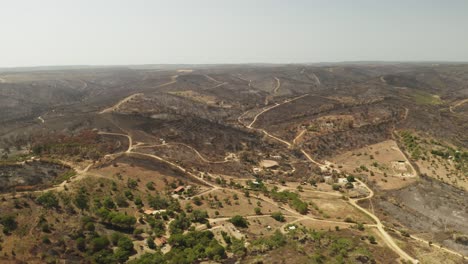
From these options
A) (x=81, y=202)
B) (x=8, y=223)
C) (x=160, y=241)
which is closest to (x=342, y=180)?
(x=160, y=241)

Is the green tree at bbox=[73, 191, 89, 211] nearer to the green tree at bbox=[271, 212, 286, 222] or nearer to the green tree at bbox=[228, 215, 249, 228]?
the green tree at bbox=[228, 215, 249, 228]

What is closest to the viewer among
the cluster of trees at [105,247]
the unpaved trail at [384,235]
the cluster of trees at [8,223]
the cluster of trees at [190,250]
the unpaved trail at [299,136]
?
the cluster of trees at [190,250]

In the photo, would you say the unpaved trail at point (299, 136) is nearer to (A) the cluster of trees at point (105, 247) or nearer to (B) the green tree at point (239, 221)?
(B) the green tree at point (239, 221)

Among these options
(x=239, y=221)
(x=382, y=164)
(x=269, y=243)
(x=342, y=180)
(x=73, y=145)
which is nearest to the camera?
(x=269, y=243)

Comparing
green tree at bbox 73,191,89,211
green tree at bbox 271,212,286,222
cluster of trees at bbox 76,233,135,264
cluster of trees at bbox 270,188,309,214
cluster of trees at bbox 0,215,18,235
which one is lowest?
cluster of trees at bbox 270,188,309,214

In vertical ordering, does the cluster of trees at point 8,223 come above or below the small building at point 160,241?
above

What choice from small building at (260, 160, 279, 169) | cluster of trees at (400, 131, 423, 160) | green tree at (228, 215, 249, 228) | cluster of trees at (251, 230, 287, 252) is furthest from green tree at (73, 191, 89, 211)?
cluster of trees at (400, 131, 423, 160)

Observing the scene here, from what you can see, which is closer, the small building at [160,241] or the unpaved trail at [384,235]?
the unpaved trail at [384,235]

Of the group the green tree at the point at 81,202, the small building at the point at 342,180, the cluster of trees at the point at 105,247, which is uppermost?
the green tree at the point at 81,202

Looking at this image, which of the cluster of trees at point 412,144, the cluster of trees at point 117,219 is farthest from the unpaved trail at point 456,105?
the cluster of trees at point 117,219

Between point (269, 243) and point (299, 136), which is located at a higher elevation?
point (299, 136)

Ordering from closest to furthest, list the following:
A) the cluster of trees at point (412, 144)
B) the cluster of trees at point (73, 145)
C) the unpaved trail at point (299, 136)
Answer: the cluster of trees at point (73, 145), the cluster of trees at point (412, 144), the unpaved trail at point (299, 136)

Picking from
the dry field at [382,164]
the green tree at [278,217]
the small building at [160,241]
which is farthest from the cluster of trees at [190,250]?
the dry field at [382,164]

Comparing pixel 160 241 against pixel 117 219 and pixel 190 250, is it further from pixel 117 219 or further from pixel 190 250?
pixel 117 219
